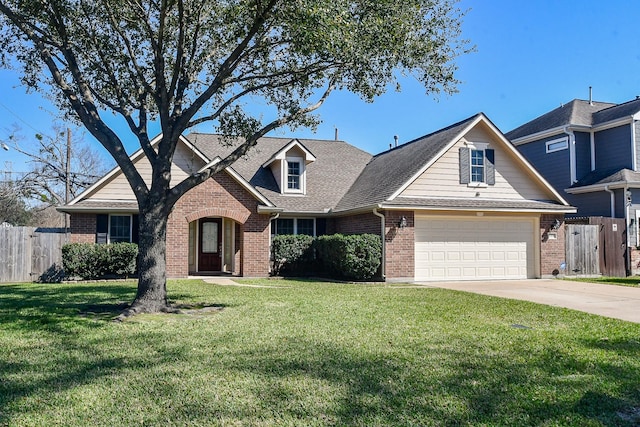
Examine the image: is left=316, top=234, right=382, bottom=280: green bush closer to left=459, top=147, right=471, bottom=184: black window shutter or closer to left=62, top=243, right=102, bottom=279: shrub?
left=459, top=147, right=471, bottom=184: black window shutter

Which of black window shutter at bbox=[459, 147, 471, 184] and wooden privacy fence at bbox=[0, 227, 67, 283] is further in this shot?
black window shutter at bbox=[459, 147, 471, 184]

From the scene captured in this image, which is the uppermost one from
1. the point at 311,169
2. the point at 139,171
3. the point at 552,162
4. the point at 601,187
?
the point at 552,162

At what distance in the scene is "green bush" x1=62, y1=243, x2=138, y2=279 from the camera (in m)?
16.9

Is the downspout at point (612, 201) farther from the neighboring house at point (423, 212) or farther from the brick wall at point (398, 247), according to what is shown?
the brick wall at point (398, 247)

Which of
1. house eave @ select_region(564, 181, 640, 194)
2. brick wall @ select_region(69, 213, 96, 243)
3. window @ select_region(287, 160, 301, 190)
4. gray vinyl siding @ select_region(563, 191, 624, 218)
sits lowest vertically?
brick wall @ select_region(69, 213, 96, 243)

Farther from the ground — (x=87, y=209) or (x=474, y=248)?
(x=87, y=209)

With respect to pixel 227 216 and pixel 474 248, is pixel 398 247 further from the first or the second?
→ pixel 227 216

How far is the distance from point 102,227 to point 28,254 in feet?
8.45

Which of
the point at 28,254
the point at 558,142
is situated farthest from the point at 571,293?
the point at 28,254

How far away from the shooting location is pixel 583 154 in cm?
2428

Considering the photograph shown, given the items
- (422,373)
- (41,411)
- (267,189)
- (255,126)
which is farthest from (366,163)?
(41,411)

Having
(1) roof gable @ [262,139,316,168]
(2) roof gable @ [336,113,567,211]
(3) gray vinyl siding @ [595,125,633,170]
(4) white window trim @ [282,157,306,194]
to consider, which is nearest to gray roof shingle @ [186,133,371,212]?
(4) white window trim @ [282,157,306,194]

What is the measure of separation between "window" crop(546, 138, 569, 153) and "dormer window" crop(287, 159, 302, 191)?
43.5 feet

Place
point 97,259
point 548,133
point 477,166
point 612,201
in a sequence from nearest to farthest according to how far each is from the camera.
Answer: point 97,259 → point 477,166 → point 612,201 → point 548,133
